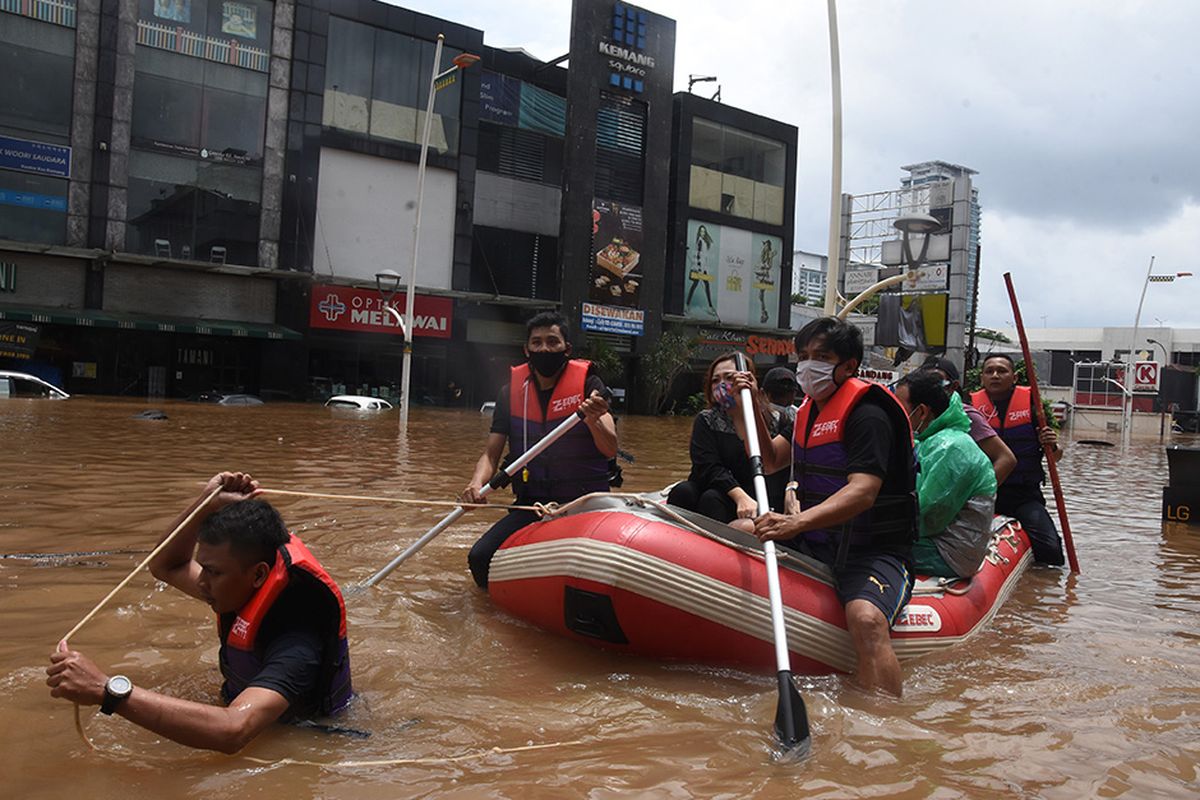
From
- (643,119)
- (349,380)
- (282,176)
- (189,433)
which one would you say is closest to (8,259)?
(282,176)

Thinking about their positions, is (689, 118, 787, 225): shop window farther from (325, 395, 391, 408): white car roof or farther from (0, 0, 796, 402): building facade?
(325, 395, 391, 408): white car roof

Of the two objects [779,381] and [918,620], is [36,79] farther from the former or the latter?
[918,620]

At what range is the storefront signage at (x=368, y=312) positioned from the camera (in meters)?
29.8

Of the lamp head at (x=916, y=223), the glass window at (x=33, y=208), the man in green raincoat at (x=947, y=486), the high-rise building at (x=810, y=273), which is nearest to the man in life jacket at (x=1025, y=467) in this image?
the man in green raincoat at (x=947, y=486)

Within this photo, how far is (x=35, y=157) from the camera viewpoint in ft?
82.7

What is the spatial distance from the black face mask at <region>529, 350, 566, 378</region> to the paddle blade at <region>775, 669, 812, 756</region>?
238 centimetres

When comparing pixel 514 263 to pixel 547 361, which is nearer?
pixel 547 361

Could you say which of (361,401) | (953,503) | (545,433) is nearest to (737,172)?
(361,401)

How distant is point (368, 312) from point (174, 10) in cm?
1004

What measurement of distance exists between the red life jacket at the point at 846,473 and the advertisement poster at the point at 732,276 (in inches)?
1345

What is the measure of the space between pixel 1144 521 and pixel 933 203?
27011mm

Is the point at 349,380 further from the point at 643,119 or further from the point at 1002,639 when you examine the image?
the point at 1002,639

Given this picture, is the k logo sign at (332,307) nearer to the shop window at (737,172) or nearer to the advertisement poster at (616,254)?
the advertisement poster at (616,254)

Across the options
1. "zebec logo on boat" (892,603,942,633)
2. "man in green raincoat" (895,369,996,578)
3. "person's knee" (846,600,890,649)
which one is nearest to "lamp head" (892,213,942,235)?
"man in green raincoat" (895,369,996,578)
